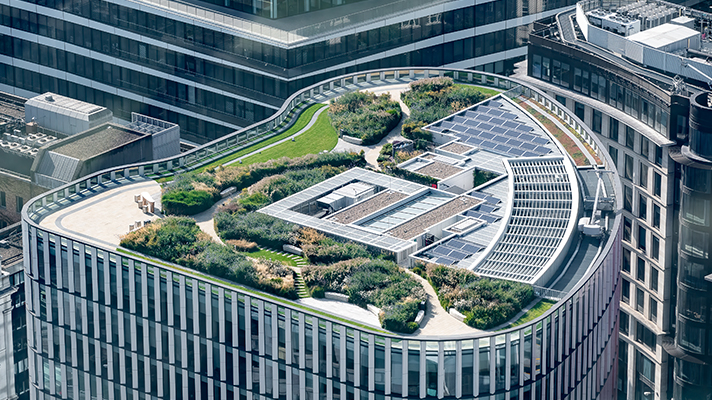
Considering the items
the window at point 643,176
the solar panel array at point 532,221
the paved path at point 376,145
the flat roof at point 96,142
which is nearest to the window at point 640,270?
the window at point 643,176

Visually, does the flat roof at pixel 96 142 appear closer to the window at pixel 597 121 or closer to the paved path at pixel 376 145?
the paved path at pixel 376 145

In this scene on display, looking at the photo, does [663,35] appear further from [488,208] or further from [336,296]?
[336,296]

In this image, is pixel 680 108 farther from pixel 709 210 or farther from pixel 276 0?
pixel 276 0

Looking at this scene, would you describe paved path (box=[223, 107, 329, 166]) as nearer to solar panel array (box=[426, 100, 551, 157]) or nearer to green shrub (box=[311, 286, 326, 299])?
solar panel array (box=[426, 100, 551, 157])

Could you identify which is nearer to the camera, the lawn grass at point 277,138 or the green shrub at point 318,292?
the green shrub at point 318,292

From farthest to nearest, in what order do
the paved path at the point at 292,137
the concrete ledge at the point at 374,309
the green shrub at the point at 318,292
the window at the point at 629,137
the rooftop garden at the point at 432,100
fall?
the window at the point at 629,137, the rooftop garden at the point at 432,100, the paved path at the point at 292,137, the green shrub at the point at 318,292, the concrete ledge at the point at 374,309

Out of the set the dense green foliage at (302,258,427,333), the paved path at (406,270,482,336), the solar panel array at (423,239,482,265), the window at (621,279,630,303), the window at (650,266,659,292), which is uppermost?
the solar panel array at (423,239,482,265)

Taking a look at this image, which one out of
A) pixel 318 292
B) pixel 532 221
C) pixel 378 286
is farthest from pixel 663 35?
pixel 318 292

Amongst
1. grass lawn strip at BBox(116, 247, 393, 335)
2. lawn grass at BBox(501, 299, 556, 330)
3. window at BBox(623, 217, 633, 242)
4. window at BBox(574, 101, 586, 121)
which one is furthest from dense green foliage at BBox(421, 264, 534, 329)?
window at BBox(574, 101, 586, 121)
